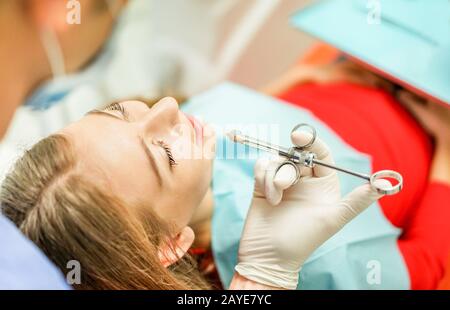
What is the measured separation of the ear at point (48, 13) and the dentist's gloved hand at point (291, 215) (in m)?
0.51

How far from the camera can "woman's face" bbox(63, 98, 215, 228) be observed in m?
0.58

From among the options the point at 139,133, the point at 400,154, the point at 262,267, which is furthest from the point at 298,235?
the point at 400,154

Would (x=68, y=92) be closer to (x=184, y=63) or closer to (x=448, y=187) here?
(x=184, y=63)

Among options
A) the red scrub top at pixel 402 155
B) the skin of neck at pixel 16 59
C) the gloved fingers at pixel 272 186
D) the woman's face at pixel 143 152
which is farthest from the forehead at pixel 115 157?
the skin of neck at pixel 16 59

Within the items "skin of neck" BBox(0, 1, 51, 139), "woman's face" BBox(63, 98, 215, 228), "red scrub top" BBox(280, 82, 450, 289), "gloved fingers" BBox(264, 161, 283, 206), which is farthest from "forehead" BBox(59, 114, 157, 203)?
"skin of neck" BBox(0, 1, 51, 139)

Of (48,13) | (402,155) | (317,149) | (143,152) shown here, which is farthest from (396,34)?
(48,13)

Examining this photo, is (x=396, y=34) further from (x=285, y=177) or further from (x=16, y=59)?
(x=16, y=59)

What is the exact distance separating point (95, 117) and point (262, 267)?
0.23m

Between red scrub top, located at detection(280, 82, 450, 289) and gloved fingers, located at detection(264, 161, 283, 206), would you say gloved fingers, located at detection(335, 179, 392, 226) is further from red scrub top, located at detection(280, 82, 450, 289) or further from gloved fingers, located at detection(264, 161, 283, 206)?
red scrub top, located at detection(280, 82, 450, 289)

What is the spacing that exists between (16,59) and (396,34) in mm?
654

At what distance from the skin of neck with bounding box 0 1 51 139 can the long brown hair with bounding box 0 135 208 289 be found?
16.8 inches

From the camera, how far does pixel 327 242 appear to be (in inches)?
25.4

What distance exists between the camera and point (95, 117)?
2.00 feet

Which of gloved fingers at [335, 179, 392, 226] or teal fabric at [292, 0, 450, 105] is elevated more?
teal fabric at [292, 0, 450, 105]
